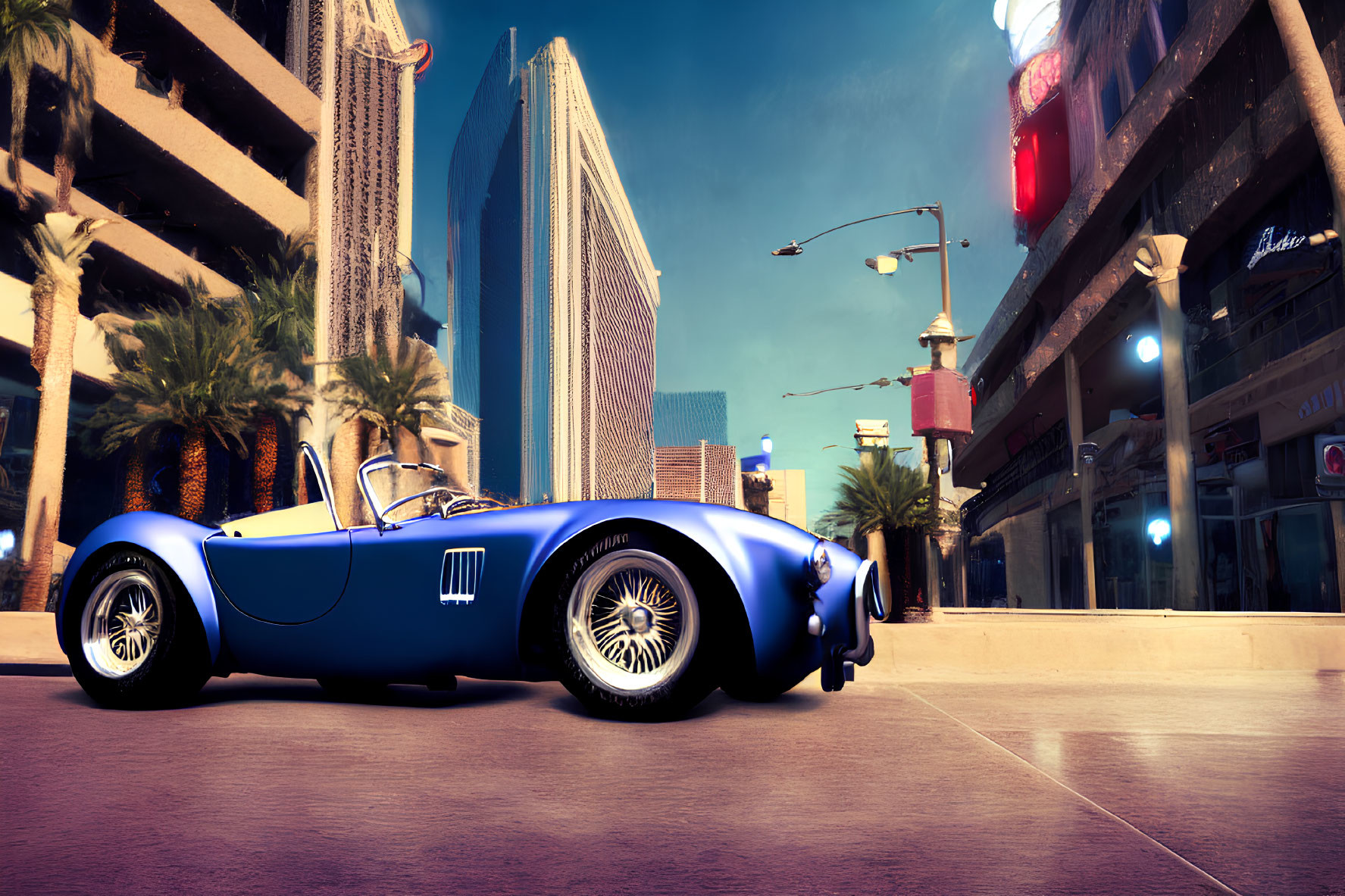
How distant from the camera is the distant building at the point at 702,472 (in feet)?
336

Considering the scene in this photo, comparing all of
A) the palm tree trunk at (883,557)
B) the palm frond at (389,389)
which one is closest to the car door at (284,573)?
the palm tree trunk at (883,557)

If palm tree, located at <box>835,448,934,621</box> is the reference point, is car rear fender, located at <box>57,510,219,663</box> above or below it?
below

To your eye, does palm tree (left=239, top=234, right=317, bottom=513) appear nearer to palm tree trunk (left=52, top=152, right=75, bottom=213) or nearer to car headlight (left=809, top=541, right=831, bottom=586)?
palm tree trunk (left=52, top=152, right=75, bottom=213)

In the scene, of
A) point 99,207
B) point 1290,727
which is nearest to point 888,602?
point 1290,727

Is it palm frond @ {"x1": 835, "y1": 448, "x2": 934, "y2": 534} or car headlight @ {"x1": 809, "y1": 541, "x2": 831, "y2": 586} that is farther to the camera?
palm frond @ {"x1": 835, "y1": 448, "x2": 934, "y2": 534}

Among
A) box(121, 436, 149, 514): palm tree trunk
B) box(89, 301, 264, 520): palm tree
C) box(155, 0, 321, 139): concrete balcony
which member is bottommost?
box(121, 436, 149, 514): palm tree trunk

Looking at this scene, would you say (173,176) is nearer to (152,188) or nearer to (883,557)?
(152,188)

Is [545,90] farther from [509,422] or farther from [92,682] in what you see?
[92,682]

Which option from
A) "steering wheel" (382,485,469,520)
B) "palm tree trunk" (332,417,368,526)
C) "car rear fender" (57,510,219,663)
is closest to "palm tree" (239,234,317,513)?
"palm tree trunk" (332,417,368,526)

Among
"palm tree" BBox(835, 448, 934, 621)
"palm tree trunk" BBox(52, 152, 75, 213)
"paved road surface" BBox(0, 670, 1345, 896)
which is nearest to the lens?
"paved road surface" BBox(0, 670, 1345, 896)

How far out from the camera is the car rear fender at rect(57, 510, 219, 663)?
4023 mm

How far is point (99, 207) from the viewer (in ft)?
95.2

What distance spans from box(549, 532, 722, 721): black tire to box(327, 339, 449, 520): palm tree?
22.8 meters

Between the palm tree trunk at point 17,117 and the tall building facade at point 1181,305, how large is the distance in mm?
27671
